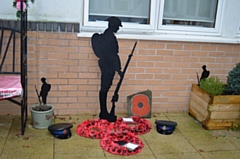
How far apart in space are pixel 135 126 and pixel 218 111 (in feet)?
2.93

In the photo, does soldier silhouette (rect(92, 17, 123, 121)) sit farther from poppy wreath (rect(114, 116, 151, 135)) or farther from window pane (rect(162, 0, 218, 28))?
window pane (rect(162, 0, 218, 28))

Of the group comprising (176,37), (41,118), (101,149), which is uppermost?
(176,37)

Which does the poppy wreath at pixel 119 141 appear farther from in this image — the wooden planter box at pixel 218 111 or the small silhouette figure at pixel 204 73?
the small silhouette figure at pixel 204 73

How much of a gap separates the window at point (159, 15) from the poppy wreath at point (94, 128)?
40.7 inches

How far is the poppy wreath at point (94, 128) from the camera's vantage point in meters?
2.68

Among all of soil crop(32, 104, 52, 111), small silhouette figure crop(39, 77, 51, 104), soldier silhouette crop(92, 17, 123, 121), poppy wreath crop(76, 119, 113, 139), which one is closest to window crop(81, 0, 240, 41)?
soldier silhouette crop(92, 17, 123, 121)

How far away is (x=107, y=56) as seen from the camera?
2871mm

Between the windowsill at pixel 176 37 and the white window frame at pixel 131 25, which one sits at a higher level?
the white window frame at pixel 131 25

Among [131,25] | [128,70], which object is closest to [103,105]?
[128,70]

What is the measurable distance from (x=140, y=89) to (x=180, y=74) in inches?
20.7

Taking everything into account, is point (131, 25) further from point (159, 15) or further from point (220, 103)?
point (220, 103)

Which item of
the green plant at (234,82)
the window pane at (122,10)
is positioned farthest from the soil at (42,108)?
the green plant at (234,82)

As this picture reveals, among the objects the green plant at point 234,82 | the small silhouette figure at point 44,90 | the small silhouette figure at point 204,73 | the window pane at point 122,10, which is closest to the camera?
the small silhouette figure at point 44,90

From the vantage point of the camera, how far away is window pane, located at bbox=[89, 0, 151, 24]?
3076 millimetres
